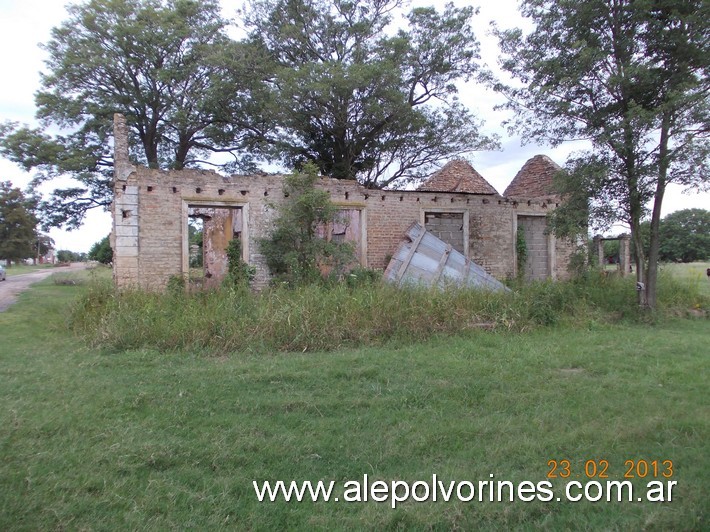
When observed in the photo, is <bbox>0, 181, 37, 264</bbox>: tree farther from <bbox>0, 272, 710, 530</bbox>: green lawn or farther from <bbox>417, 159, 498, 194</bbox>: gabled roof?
<bbox>0, 272, 710, 530</bbox>: green lawn

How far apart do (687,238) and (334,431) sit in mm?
60458

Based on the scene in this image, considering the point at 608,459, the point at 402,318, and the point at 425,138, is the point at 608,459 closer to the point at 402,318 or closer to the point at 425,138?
the point at 402,318

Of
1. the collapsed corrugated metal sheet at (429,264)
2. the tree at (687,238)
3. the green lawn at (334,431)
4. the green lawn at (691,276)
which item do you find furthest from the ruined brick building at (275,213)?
Result: the tree at (687,238)

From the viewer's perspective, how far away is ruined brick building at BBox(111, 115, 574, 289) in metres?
9.95

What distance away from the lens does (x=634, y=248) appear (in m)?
10.0

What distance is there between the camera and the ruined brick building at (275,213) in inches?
392

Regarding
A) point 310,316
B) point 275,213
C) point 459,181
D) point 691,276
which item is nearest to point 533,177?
point 459,181

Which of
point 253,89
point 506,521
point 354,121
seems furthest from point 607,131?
point 253,89

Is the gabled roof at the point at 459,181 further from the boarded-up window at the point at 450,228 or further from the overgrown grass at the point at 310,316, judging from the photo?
the overgrown grass at the point at 310,316

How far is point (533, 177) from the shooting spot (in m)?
15.8

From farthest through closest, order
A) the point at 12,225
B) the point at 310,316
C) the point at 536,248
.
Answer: the point at 12,225
the point at 536,248
the point at 310,316

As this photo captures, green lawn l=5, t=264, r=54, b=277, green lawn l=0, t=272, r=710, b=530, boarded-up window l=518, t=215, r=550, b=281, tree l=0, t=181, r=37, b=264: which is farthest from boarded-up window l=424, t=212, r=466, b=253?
tree l=0, t=181, r=37, b=264

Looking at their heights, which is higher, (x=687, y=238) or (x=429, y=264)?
(x=687, y=238)
